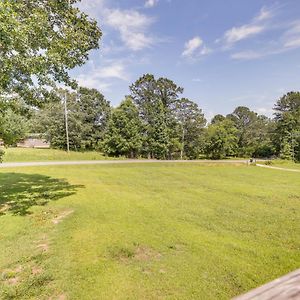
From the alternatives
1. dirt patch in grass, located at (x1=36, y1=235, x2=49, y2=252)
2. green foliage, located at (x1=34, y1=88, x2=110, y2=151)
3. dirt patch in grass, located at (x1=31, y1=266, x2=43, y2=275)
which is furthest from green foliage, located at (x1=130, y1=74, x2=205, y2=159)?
dirt patch in grass, located at (x1=31, y1=266, x2=43, y2=275)

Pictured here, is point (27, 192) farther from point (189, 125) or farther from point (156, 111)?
point (189, 125)

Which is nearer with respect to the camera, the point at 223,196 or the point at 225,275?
the point at 225,275

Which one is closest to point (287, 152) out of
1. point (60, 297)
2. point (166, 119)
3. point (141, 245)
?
point (166, 119)

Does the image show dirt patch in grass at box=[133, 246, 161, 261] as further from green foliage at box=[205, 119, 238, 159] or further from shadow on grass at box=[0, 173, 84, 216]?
green foliage at box=[205, 119, 238, 159]

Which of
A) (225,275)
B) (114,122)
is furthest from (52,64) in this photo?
(114,122)

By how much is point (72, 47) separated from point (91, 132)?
138 ft

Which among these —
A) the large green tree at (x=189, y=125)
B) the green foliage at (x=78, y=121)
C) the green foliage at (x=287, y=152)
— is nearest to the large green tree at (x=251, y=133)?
the green foliage at (x=287, y=152)

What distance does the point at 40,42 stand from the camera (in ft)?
28.3

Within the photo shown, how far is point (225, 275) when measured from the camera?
231 inches

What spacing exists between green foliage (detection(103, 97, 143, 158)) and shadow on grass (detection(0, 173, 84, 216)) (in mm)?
22511

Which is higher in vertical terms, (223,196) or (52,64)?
(52,64)

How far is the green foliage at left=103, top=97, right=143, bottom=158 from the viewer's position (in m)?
41.6

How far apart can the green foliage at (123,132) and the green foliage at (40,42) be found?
98.2ft

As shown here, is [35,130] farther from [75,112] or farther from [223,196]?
[223,196]
